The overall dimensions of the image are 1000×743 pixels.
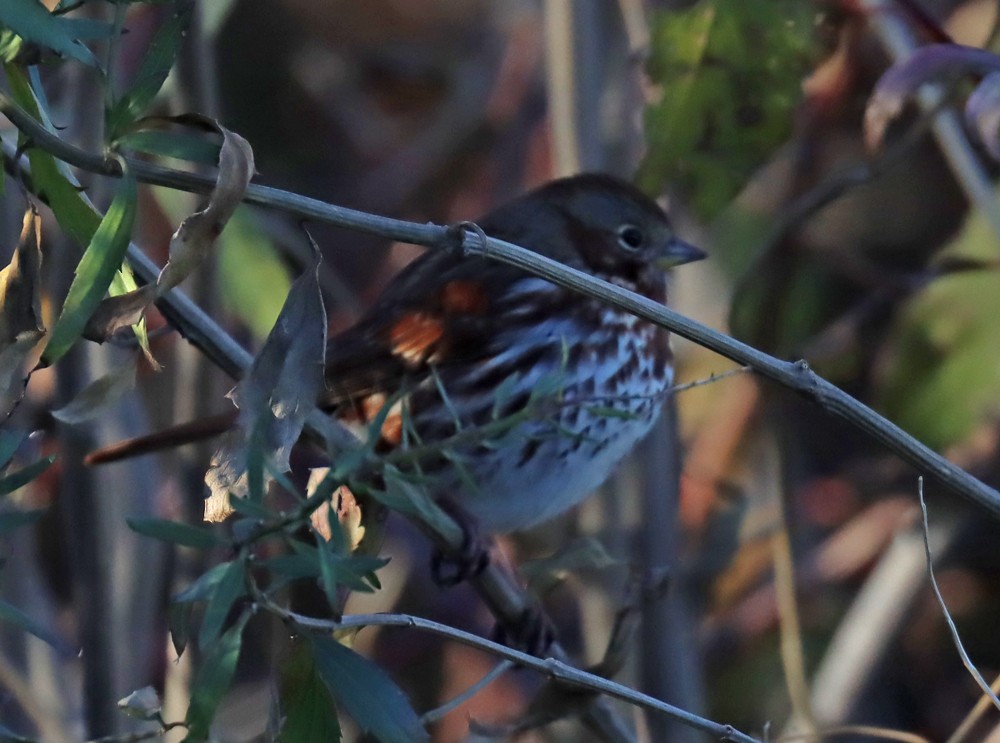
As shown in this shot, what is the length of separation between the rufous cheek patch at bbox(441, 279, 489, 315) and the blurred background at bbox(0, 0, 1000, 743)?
12.1 inches

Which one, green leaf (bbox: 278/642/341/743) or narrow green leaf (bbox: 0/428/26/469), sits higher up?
narrow green leaf (bbox: 0/428/26/469)

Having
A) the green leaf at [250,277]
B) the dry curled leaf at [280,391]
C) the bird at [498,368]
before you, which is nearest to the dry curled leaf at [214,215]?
the dry curled leaf at [280,391]

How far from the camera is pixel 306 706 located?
48.2 inches

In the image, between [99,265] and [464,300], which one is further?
[464,300]

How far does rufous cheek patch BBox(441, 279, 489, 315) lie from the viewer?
268 centimetres

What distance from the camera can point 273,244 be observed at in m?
3.33

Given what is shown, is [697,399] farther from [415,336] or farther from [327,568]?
[327,568]

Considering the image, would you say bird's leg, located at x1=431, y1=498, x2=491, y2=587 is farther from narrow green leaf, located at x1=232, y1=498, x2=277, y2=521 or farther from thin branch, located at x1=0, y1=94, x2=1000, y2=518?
narrow green leaf, located at x1=232, y1=498, x2=277, y2=521

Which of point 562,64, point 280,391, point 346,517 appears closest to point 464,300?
point 562,64

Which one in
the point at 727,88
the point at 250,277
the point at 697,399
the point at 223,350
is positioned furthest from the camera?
the point at 697,399

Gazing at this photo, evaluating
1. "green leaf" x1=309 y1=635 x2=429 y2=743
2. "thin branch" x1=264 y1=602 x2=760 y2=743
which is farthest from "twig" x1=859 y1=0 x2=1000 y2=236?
"green leaf" x1=309 y1=635 x2=429 y2=743

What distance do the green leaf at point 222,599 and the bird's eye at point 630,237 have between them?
1881 millimetres

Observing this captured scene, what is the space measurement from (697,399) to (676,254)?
0.71 metres

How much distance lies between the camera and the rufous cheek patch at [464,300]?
8.79 feet
